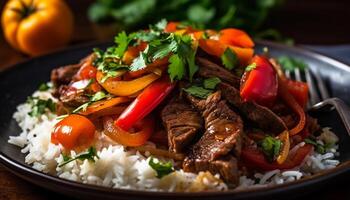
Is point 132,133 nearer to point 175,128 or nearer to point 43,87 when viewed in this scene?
point 175,128

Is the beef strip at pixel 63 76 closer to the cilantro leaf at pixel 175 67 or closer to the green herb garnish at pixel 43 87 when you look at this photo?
the green herb garnish at pixel 43 87

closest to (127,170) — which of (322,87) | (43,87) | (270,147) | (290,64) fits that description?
(270,147)

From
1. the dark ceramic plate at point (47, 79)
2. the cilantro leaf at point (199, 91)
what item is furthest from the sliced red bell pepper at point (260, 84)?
the dark ceramic plate at point (47, 79)

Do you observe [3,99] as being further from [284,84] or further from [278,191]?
[278,191]

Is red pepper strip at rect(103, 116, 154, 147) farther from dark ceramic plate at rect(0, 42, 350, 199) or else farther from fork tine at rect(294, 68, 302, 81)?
fork tine at rect(294, 68, 302, 81)

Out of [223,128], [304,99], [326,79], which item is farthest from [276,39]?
[223,128]

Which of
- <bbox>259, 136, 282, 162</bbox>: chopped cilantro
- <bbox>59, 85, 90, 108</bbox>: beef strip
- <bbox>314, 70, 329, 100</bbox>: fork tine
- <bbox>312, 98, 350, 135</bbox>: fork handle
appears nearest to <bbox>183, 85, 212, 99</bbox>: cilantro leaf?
<bbox>259, 136, 282, 162</bbox>: chopped cilantro
